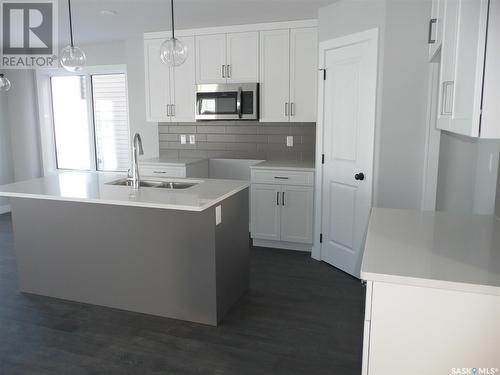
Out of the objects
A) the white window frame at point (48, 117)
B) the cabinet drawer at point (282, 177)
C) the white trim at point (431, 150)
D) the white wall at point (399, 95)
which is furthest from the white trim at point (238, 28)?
the white trim at point (431, 150)

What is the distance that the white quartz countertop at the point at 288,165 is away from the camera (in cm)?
433

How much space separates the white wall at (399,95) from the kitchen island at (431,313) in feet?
5.65

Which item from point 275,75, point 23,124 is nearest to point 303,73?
point 275,75

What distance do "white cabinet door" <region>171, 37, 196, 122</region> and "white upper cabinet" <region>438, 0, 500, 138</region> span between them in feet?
11.8

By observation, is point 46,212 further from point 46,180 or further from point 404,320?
point 404,320

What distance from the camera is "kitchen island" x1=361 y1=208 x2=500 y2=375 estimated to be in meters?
1.39

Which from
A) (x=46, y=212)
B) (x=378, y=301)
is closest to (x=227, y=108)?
(x=46, y=212)

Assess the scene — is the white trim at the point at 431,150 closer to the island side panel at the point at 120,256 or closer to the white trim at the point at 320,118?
the white trim at the point at 320,118

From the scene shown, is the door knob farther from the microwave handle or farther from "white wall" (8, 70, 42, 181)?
"white wall" (8, 70, 42, 181)

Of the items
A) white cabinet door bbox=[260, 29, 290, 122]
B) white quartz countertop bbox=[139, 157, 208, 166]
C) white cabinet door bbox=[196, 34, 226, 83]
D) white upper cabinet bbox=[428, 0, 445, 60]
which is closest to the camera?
white upper cabinet bbox=[428, 0, 445, 60]

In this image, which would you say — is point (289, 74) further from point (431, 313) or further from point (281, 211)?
point (431, 313)

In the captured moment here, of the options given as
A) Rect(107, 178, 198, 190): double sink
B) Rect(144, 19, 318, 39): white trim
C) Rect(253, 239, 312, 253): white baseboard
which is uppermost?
Rect(144, 19, 318, 39): white trim

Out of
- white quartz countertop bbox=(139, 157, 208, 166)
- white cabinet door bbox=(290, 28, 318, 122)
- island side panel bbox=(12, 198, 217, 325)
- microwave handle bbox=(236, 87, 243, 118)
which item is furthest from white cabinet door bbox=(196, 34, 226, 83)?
island side panel bbox=(12, 198, 217, 325)

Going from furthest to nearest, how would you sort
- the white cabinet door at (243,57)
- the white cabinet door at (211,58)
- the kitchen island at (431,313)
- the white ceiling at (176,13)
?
1. the white cabinet door at (211,58)
2. the white cabinet door at (243,57)
3. the white ceiling at (176,13)
4. the kitchen island at (431,313)
